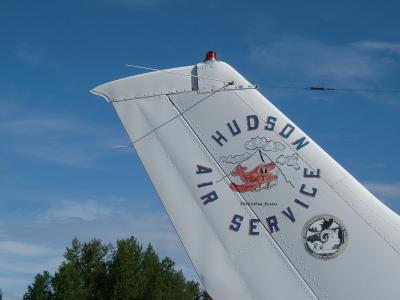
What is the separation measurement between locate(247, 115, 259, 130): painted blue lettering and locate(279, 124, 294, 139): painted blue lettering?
0.88 ft

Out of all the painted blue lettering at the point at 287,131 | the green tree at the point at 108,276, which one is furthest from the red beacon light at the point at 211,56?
the green tree at the point at 108,276

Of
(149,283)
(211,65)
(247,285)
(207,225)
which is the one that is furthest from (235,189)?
(149,283)

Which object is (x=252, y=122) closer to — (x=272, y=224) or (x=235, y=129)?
(x=235, y=129)

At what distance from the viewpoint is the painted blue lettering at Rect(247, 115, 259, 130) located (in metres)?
6.86

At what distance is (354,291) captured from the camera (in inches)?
235

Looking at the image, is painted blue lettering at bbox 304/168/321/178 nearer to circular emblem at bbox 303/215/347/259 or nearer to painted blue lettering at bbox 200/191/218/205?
circular emblem at bbox 303/215/347/259

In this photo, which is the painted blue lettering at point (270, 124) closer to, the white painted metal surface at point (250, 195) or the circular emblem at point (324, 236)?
the white painted metal surface at point (250, 195)

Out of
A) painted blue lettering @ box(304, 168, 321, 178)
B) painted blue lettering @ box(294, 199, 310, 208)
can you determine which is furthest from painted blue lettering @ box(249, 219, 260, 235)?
painted blue lettering @ box(304, 168, 321, 178)

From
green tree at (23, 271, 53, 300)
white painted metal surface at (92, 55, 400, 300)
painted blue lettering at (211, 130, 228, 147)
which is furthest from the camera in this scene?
green tree at (23, 271, 53, 300)

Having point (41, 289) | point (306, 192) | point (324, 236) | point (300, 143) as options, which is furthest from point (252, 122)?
point (41, 289)

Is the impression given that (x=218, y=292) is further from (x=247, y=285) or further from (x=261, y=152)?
(x=261, y=152)

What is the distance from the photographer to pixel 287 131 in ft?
22.2

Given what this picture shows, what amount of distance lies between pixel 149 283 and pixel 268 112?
1690 inches

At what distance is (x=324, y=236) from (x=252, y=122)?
1.37m
